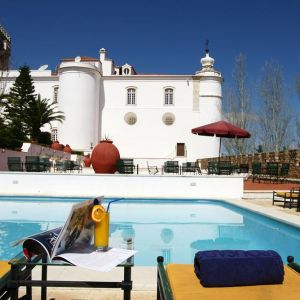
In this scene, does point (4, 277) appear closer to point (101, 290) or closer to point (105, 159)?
point (101, 290)

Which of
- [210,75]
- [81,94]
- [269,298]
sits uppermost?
[210,75]

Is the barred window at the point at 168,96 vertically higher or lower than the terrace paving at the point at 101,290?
higher

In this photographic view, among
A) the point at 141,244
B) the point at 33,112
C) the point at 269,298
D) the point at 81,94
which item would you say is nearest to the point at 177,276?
the point at 269,298

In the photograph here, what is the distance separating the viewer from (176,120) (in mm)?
39281

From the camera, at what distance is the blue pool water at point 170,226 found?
239 inches

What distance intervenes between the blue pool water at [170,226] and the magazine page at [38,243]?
96.9 inches

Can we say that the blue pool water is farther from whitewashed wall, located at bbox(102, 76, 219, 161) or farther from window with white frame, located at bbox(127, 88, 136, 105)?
window with white frame, located at bbox(127, 88, 136, 105)

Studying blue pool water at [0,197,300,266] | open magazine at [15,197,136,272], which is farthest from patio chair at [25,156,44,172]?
open magazine at [15,197,136,272]

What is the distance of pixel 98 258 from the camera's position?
2.32m

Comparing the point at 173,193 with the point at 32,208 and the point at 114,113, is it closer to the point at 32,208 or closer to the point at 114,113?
the point at 32,208

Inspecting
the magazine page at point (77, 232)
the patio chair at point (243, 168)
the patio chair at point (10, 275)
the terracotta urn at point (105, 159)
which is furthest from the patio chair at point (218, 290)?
the patio chair at point (243, 168)

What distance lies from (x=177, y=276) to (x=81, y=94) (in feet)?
118

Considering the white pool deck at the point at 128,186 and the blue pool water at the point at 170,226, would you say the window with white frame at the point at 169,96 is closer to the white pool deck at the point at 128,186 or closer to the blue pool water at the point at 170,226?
the white pool deck at the point at 128,186

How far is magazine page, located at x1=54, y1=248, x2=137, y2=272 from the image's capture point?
2161 millimetres
